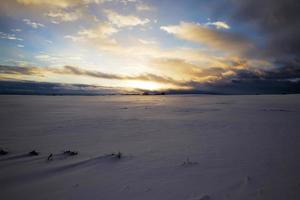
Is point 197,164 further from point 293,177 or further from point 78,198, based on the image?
point 78,198

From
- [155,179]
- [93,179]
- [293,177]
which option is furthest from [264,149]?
[93,179]

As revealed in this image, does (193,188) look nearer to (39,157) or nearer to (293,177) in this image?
(293,177)

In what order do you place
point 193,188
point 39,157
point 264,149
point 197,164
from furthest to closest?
point 264,149 → point 39,157 → point 197,164 → point 193,188

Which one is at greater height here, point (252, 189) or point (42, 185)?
point (252, 189)

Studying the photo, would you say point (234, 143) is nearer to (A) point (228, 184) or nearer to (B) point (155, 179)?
(A) point (228, 184)

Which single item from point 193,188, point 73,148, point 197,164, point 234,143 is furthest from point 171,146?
point 73,148

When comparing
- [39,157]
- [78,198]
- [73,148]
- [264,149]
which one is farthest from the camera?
[73,148]

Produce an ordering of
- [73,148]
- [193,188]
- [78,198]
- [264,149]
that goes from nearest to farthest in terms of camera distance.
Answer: [78,198] → [193,188] → [264,149] → [73,148]

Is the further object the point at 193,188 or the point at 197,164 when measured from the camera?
the point at 197,164

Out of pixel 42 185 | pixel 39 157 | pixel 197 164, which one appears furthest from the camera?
pixel 39 157

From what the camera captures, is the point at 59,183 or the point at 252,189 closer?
the point at 252,189
